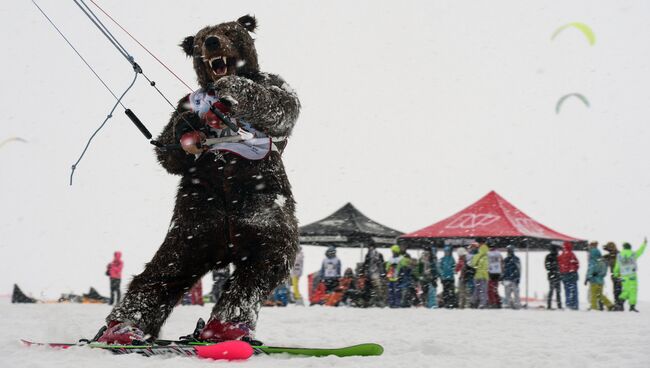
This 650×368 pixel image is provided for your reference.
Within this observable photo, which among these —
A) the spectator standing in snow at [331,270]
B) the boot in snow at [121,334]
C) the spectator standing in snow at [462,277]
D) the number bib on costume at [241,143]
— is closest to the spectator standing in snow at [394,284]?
the spectator standing in snow at [462,277]

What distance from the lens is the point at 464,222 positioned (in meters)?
16.2

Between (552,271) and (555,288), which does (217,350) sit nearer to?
(552,271)

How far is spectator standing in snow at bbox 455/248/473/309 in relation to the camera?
14.4 m

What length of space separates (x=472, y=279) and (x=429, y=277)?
2.67ft

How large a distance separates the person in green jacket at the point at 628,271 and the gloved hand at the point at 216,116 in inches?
439

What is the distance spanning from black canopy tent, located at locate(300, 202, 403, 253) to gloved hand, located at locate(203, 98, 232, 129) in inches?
Result: 481

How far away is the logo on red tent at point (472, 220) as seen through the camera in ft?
52.0

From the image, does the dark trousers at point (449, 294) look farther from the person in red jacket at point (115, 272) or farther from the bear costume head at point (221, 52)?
the bear costume head at point (221, 52)

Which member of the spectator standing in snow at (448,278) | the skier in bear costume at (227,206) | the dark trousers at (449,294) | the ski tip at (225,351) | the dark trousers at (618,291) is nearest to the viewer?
the ski tip at (225,351)

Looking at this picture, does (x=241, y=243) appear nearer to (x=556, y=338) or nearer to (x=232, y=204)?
→ (x=232, y=204)

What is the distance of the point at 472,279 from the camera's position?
1442 centimetres

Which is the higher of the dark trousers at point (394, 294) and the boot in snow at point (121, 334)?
the dark trousers at point (394, 294)

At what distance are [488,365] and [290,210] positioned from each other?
4.87 ft

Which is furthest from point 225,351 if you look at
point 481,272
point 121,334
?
point 481,272
